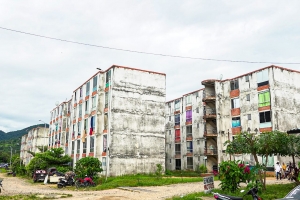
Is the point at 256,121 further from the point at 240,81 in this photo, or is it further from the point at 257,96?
the point at 240,81

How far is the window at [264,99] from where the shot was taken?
3579cm

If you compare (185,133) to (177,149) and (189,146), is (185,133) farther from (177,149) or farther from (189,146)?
(177,149)

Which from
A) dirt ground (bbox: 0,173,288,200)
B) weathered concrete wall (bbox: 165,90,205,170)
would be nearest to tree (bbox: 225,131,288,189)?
dirt ground (bbox: 0,173,288,200)

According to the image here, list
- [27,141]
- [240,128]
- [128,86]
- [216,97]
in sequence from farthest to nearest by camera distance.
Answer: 1. [27,141]
2. [216,97]
3. [240,128]
4. [128,86]

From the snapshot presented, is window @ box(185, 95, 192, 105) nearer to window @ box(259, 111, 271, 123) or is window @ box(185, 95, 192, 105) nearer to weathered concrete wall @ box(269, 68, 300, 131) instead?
window @ box(259, 111, 271, 123)

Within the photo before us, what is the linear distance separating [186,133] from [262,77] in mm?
19472

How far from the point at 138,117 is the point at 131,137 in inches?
109

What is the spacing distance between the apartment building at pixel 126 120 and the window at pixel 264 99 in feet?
40.2

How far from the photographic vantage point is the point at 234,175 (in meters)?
14.5

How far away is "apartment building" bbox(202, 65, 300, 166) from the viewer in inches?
1389

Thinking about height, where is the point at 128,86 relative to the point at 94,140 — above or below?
above

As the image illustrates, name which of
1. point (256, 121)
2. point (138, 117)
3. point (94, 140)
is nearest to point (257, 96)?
point (256, 121)

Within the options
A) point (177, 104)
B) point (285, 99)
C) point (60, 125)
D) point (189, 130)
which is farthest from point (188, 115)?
point (60, 125)

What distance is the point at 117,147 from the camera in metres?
34.0
